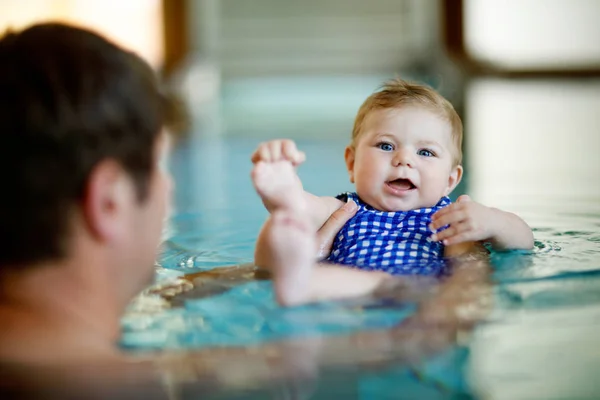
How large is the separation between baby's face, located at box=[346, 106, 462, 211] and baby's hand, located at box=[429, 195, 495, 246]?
12cm

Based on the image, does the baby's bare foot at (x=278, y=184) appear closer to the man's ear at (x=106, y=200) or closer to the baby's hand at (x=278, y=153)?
the baby's hand at (x=278, y=153)

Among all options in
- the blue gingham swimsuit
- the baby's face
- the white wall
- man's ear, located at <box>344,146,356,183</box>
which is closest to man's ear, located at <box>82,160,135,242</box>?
the blue gingham swimsuit

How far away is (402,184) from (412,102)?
0.18 meters

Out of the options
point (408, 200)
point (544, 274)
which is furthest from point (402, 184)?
point (544, 274)

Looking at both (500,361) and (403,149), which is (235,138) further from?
(500,361)

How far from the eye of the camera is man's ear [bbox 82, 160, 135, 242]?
3.73 feet

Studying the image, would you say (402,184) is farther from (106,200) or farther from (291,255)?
(106,200)

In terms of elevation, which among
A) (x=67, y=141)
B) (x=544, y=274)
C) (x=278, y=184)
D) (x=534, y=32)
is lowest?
(x=534, y=32)

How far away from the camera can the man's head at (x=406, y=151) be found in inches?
73.4

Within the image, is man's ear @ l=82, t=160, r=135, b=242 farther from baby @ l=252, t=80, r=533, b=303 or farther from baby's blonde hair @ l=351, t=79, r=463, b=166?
baby's blonde hair @ l=351, t=79, r=463, b=166

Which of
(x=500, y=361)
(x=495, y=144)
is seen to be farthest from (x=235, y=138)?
(x=500, y=361)

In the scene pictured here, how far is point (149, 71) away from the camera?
1209mm

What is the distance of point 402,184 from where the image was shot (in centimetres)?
190

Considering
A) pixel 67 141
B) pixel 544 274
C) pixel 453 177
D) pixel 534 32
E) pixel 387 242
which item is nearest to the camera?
pixel 67 141
